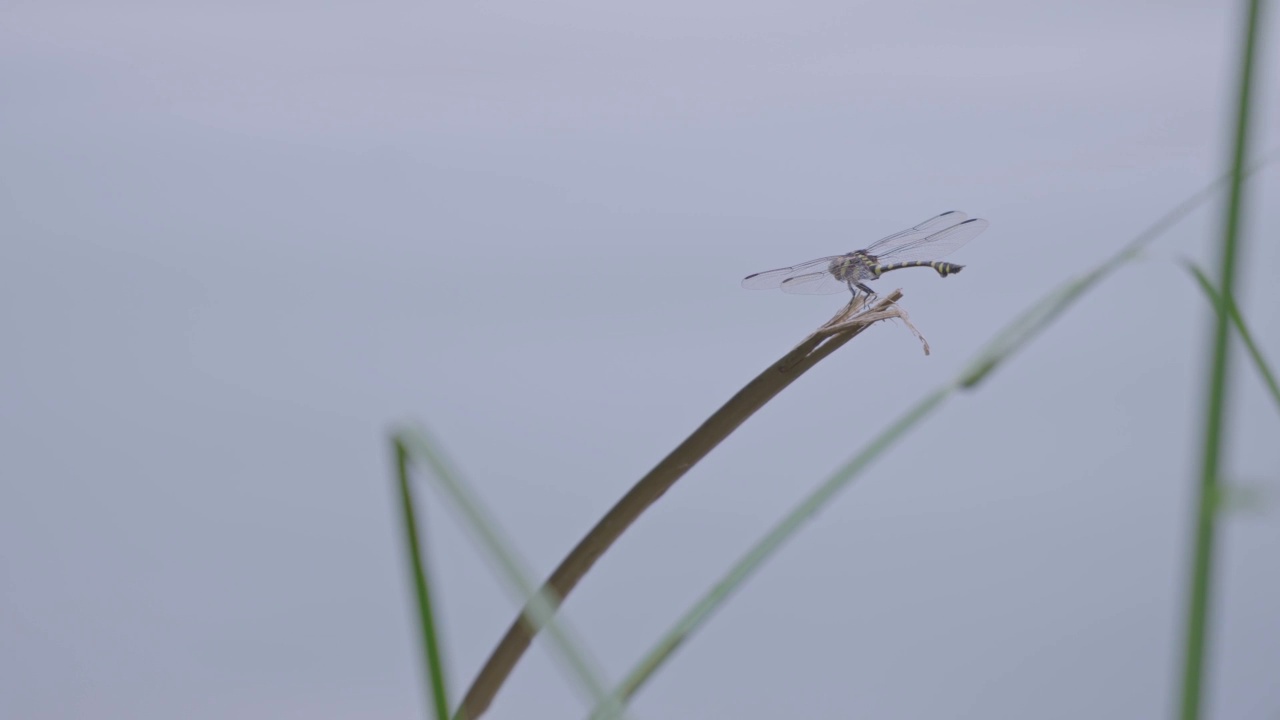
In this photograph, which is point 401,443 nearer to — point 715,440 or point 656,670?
point 656,670

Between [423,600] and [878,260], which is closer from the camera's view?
[423,600]

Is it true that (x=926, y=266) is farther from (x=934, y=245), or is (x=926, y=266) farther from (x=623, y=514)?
(x=623, y=514)

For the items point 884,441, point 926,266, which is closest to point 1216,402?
point 884,441

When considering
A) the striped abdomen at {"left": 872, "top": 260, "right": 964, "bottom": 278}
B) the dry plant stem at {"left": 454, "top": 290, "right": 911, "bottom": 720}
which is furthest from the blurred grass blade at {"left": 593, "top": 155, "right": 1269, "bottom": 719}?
the striped abdomen at {"left": 872, "top": 260, "right": 964, "bottom": 278}

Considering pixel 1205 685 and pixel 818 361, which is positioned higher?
pixel 818 361

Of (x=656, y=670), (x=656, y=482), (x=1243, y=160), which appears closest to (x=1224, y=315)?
(x=1243, y=160)

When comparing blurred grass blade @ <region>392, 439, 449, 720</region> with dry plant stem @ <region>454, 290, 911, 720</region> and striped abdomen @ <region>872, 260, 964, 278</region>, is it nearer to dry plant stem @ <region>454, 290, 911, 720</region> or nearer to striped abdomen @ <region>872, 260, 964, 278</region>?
dry plant stem @ <region>454, 290, 911, 720</region>

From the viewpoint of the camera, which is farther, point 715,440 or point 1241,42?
point 715,440
